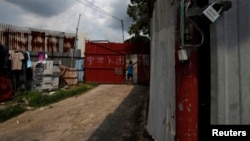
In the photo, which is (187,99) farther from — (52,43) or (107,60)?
(52,43)

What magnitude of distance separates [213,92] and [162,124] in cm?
140

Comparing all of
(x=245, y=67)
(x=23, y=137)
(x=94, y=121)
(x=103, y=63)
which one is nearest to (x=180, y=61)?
(x=245, y=67)

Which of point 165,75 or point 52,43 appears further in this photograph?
point 52,43

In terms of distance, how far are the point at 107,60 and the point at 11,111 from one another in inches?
393

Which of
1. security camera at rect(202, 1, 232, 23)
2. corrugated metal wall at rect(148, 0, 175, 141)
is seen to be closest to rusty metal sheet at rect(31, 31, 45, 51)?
corrugated metal wall at rect(148, 0, 175, 141)

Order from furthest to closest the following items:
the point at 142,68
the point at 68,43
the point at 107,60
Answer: the point at 68,43
the point at 107,60
the point at 142,68

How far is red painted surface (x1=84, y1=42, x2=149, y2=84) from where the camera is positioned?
19109 millimetres

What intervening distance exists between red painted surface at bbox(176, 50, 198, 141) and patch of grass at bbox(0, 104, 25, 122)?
25.6ft

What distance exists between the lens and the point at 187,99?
2844 mm

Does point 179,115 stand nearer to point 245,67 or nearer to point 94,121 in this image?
point 245,67

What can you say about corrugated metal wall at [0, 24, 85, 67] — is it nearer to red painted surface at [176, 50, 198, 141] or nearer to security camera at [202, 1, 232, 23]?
red painted surface at [176, 50, 198, 141]

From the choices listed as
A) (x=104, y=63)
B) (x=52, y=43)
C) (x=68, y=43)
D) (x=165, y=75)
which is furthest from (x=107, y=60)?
(x=165, y=75)

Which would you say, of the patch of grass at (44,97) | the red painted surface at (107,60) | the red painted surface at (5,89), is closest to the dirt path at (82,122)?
the patch of grass at (44,97)

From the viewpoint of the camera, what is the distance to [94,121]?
8.68m
